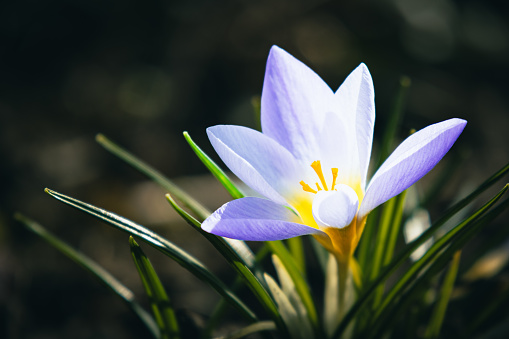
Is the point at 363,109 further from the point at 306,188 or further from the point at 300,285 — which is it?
the point at 300,285

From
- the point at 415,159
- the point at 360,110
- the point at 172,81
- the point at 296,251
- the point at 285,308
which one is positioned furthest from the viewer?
the point at 172,81

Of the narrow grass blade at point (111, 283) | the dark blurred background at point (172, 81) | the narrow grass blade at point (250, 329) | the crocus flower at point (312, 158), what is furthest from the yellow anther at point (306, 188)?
the dark blurred background at point (172, 81)

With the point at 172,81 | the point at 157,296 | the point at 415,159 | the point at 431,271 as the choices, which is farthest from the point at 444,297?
the point at 172,81

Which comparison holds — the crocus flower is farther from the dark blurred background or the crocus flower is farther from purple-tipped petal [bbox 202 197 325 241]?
the dark blurred background

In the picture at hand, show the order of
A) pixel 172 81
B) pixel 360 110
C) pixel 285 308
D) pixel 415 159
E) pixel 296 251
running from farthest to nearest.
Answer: pixel 172 81 < pixel 296 251 < pixel 285 308 < pixel 360 110 < pixel 415 159

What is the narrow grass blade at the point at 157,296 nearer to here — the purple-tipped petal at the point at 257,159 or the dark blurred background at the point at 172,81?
the purple-tipped petal at the point at 257,159

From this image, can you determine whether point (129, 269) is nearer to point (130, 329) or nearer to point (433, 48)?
point (130, 329)

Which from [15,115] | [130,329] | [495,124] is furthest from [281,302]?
[15,115]

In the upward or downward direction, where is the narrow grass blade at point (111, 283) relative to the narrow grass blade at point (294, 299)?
upward
